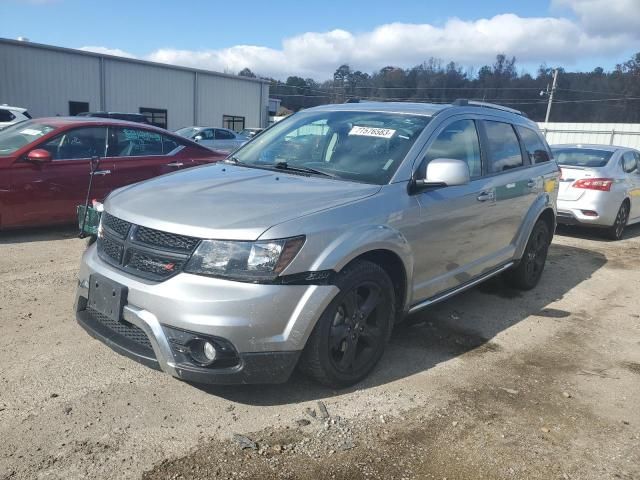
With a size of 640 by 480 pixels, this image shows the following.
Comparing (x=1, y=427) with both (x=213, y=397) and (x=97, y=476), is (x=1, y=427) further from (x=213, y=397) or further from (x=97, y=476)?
(x=213, y=397)

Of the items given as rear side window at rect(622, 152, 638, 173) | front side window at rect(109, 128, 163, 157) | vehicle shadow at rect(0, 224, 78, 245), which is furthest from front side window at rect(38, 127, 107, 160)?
rear side window at rect(622, 152, 638, 173)

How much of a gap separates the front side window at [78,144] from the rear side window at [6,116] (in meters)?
9.42

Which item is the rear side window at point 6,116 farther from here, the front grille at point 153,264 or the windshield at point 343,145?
the front grille at point 153,264

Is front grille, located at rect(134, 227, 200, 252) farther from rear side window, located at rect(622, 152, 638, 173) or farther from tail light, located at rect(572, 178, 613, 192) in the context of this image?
rear side window, located at rect(622, 152, 638, 173)

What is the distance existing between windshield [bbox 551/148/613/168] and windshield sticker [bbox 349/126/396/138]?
598 centimetres

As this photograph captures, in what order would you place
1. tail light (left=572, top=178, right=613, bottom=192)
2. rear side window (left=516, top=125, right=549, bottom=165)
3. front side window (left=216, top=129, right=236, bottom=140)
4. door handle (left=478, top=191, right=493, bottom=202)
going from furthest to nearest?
front side window (left=216, top=129, right=236, bottom=140)
tail light (left=572, top=178, right=613, bottom=192)
rear side window (left=516, top=125, right=549, bottom=165)
door handle (left=478, top=191, right=493, bottom=202)

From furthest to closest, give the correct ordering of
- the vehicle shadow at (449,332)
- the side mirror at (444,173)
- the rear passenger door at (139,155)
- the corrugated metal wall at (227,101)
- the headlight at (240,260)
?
the corrugated metal wall at (227,101) → the rear passenger door at (139,155) → the side mirror at (444,173) → the vehicle shadow at (449,332) → the headlight at (240,260)

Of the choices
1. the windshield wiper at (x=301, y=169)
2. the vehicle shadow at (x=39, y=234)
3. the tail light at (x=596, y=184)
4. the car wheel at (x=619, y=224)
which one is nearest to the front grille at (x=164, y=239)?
the windshield wiper at (x=301, y=169)

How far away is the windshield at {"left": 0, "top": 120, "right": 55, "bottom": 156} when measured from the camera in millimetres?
6483

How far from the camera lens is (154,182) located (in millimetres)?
3717

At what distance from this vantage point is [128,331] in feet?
9.92

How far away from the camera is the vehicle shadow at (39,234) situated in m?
6.47

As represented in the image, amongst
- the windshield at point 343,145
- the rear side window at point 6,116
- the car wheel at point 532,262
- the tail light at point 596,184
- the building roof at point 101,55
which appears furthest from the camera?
the building roof at point 101,55

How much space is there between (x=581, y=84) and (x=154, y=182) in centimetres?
5817
